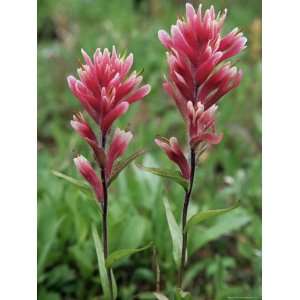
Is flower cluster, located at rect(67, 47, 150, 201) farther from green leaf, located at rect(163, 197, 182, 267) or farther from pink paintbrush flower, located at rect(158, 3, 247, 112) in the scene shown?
green leaf, located at rect(163, 197, 182, 267)

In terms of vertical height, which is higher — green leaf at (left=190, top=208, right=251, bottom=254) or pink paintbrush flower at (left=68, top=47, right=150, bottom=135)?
pink paintbrush flower at (left=68, top=47, right=150, bottom=135)

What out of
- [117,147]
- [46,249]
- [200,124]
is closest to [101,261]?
[117,147]

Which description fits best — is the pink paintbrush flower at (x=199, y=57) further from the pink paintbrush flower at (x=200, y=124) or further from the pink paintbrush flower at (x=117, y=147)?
the pink paintbrush flower at (x=117, y=147)

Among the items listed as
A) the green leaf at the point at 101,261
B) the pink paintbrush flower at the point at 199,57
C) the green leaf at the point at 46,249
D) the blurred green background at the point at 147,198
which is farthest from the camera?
the blurred green background at the point at 147,198

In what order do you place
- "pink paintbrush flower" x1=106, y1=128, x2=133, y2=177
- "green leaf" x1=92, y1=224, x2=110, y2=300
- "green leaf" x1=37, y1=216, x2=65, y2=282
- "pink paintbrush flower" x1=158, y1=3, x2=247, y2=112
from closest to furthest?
1. "pink paintbrush flower" x1=158, y1=3, x2=247, y2=112
2. "pink paintbrush flower" x1=106, y1=128, x2=133, y2=177
3. "green leaf" x1=92, y1=224, x2=110, y2=300
4. "green leaf" x1=37, y1=216, x2=65, y2=282

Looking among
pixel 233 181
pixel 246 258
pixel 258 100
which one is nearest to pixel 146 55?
pixel 258 100

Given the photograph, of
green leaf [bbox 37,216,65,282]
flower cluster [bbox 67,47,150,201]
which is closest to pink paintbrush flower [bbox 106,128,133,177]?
flower cluster [bbox 67,47,150,201]

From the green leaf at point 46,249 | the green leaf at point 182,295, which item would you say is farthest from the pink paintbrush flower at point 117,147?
the green leaf at point 46,249
